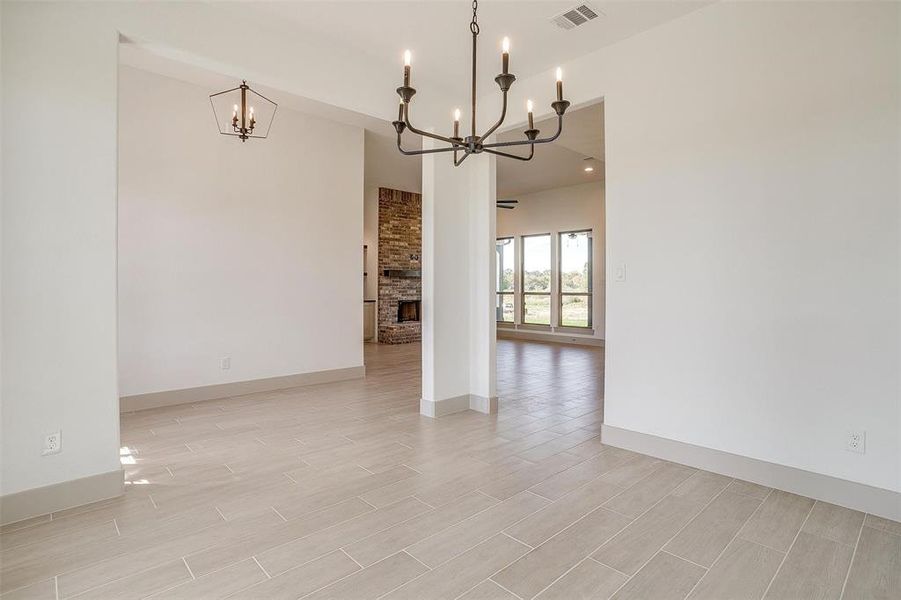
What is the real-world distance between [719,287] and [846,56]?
1354 mm

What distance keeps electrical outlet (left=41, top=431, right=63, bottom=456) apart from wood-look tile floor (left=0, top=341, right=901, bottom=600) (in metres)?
0.32

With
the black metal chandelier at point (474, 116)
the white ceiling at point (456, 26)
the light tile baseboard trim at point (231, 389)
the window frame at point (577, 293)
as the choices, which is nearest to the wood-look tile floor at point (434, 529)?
the light tile baseboard trim at point (231, 389)

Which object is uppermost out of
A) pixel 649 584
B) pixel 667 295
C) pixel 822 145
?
pixel 822 145

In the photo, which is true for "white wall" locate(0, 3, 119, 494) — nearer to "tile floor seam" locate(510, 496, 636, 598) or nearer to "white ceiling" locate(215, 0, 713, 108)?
"white ceiling" locate(215, 0, 713, 108)

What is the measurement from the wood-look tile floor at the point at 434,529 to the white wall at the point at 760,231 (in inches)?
17.5

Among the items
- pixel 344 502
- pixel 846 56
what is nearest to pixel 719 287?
pixel 846 56

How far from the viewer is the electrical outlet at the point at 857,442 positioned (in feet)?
7.78

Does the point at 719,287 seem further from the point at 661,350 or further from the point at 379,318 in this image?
the point at 379,318

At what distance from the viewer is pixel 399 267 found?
32.1 ft

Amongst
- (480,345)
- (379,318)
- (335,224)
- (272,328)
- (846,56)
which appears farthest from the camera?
(379,318)

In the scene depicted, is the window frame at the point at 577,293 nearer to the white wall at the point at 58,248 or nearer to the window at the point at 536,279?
the window at the point at 536,279

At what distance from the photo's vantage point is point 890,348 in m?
2.30

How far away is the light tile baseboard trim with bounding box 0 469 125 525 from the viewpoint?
7.42ft

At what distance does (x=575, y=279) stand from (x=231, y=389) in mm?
7170
